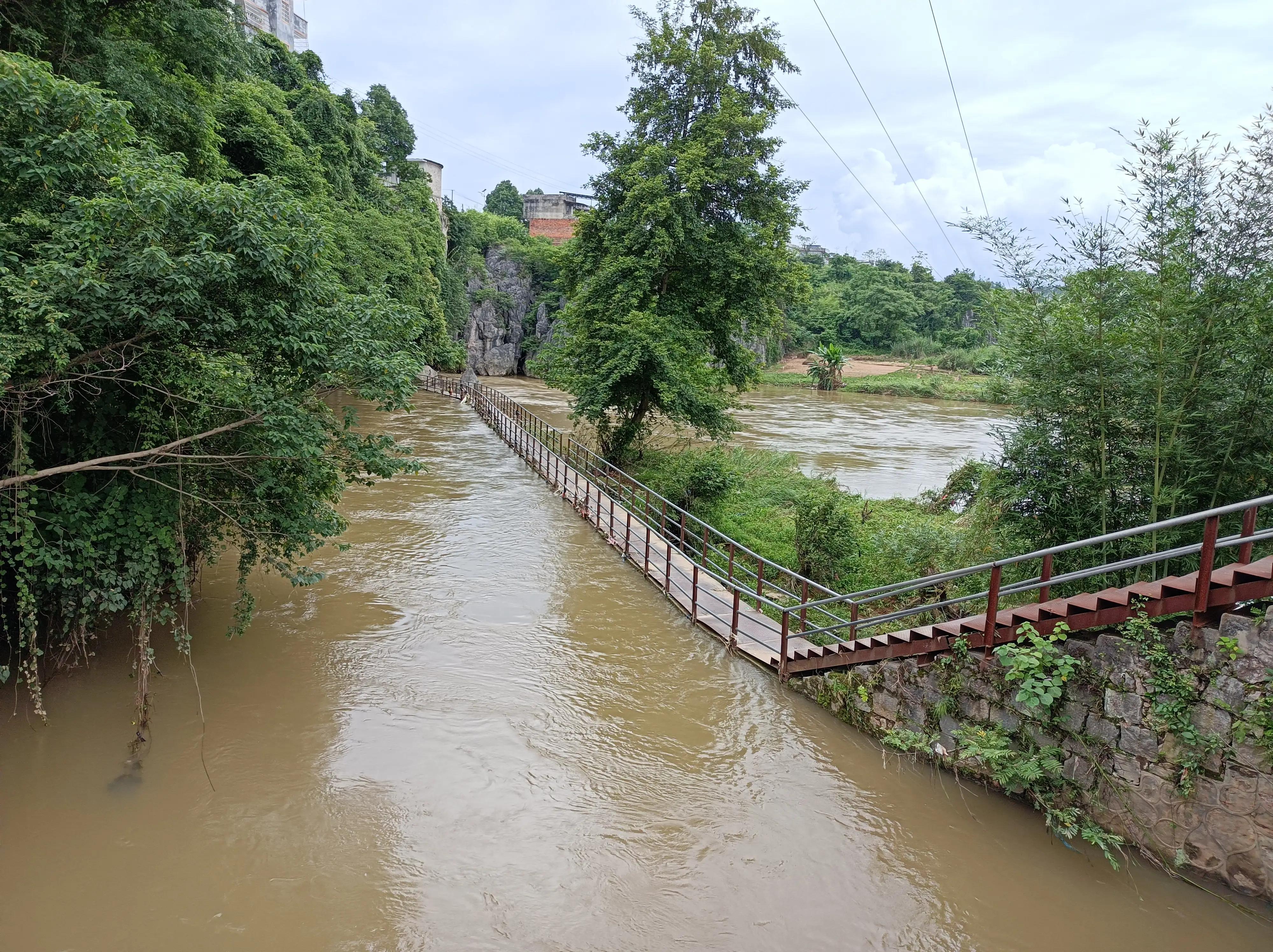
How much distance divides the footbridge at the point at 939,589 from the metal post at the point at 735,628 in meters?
0.02

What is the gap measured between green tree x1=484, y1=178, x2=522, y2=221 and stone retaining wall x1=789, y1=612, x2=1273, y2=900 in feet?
302

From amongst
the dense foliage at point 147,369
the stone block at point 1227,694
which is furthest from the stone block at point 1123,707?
the dense foliage at point 147,369

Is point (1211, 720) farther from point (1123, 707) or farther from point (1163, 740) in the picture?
point (1123, 707)

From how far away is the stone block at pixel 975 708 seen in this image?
6383 millimetres

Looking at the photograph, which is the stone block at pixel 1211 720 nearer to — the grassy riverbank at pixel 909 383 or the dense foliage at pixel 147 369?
the dense foliage at pixel 147 369

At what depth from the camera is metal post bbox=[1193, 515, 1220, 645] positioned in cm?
500

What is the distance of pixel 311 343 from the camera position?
23.6 ft

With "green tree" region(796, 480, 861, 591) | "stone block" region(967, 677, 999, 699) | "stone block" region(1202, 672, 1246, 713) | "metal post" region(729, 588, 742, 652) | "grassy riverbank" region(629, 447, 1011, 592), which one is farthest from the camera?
"green tree" region(796, 480, 861, 591)

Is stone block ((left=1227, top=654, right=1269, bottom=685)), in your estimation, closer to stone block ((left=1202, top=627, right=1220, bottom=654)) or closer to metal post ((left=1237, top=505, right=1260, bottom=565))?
stone block ((left=1202, top=627, right=1220, bottom=654))

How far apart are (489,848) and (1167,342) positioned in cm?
706

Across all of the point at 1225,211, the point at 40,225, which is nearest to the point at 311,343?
the point at 40,225

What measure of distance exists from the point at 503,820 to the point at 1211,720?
200 inches

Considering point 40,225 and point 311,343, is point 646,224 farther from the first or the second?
point 40,225

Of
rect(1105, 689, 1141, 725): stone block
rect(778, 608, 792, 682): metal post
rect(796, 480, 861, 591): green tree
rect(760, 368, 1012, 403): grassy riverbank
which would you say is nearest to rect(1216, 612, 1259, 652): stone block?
rect(1105, 689, 1141, 725): stone block
